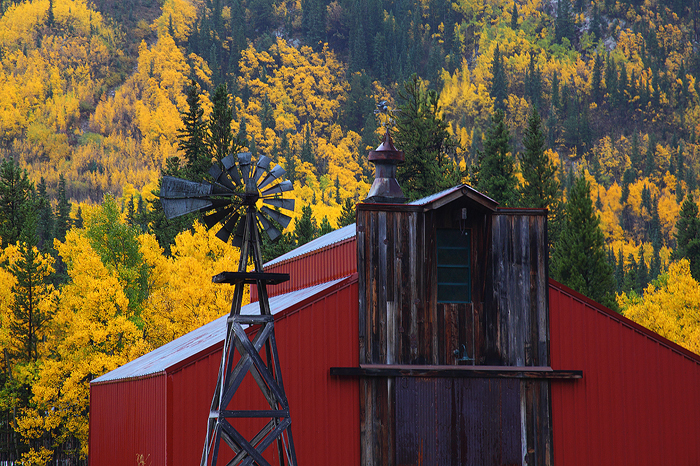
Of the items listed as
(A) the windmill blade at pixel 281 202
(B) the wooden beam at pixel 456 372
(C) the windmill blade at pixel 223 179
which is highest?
(C) the windmill blade at pixel 223 179

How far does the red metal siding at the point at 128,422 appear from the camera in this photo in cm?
2208

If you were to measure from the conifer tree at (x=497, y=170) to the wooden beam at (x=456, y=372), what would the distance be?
44464 mm

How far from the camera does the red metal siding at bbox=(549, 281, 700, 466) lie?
77.7 feet

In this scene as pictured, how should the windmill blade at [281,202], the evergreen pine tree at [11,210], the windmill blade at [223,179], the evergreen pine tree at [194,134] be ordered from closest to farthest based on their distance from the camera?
the windmill blade at [223,179], the windmill blade at [281,202], the evergreen pine tree at [11,210], the evergreen pine tree at [194,134]

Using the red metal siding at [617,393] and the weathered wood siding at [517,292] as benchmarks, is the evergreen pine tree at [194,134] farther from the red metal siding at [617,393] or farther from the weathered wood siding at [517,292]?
the red metal siding at [617,393]

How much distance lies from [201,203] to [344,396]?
19.1ft

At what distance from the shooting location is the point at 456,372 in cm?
2314

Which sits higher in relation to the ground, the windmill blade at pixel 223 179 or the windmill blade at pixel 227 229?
the windmill blade at pixel 223 179

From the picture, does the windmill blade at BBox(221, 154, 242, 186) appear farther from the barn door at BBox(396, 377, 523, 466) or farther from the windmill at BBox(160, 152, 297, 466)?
the barn door at BBox(396, 377, 523, 466)

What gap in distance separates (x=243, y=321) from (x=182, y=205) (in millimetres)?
2866

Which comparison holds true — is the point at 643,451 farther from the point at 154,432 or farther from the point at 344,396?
the point at 154,432

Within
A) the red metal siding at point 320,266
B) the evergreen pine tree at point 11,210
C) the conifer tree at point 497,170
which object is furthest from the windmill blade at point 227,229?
the conifer tree at point 497,170

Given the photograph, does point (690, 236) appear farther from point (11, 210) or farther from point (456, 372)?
point (456, 372)

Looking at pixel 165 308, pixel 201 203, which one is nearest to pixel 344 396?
pixel 201 203
